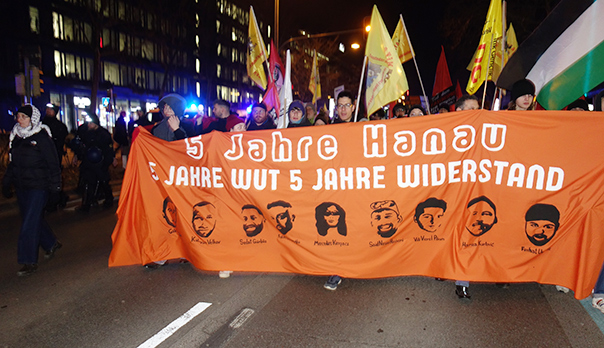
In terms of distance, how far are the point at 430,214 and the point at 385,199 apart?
0.43 metres

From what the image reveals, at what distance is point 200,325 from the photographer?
3256mm

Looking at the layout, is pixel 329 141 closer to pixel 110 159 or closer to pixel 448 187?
pixel 448 187

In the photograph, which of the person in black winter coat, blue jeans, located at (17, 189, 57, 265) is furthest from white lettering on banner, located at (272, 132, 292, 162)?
the person in black winter coat

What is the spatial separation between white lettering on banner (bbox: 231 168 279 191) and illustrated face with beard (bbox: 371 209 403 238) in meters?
1.04

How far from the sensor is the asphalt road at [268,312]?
3.02 metres

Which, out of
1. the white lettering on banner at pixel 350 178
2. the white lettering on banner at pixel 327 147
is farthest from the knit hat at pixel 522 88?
the white lettering on banner at pixel 327 147

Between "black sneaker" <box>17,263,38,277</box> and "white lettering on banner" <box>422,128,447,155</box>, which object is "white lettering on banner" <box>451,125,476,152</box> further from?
"black sneaker" <box>17,263,38,277</box>

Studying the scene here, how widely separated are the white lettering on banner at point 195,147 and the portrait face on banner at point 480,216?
274 centimetres

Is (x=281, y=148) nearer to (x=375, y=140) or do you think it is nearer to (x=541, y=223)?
(x=375, y=140)

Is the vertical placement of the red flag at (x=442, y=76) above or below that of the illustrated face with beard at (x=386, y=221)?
above

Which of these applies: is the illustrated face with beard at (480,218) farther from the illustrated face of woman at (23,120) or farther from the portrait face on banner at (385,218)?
the illustrated face of woman at (23,120)

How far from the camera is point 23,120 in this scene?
4449mm

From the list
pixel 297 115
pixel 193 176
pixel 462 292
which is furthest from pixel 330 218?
pixel 297 115

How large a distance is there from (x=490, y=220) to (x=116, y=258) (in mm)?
3756
